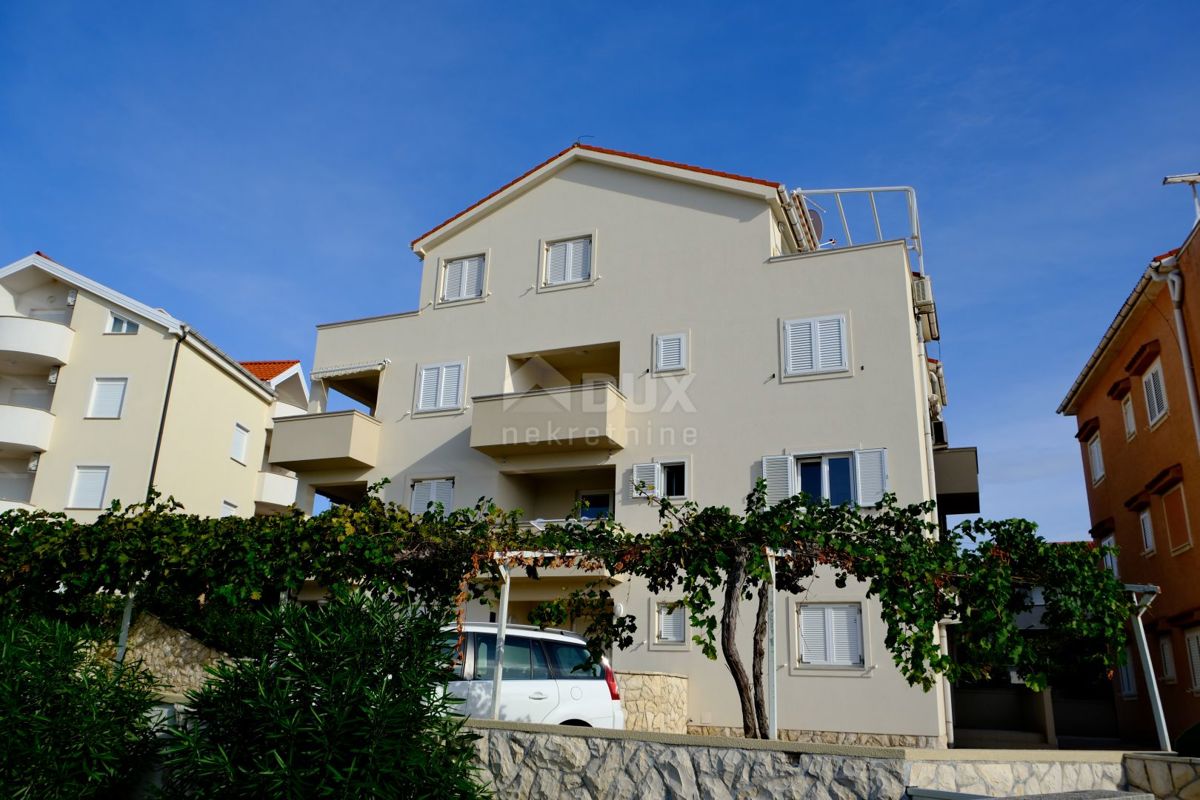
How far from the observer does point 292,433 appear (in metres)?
24.0

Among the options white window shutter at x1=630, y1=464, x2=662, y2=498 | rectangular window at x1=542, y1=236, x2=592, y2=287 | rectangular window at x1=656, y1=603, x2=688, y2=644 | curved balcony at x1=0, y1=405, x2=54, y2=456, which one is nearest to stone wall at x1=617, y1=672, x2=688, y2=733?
rectangular window at x1=656, y1=603, x2=688, y2=644

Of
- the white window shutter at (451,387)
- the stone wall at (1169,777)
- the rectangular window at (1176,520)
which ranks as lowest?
the stone wall at (1169,777)

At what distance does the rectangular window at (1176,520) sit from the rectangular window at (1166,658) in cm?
211

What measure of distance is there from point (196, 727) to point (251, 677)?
0.65 metres

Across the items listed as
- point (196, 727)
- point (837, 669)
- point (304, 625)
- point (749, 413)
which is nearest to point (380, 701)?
point (304, 625)

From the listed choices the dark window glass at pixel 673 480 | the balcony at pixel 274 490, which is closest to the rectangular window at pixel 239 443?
the balcony at pixel 274 490

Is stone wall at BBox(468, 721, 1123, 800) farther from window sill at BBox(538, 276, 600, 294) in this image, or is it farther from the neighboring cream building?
the neighboring cream building

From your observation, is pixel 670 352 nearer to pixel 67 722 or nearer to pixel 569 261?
pixel 569 261

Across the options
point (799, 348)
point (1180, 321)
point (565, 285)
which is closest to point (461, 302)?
point (565, 285)

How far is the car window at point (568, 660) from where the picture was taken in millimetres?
11883

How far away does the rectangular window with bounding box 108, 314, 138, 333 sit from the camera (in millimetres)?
30484

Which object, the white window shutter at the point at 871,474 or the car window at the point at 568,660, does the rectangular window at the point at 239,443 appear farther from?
the car window at the point at 568,660

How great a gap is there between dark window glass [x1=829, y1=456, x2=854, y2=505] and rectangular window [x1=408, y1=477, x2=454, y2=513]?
893 cm

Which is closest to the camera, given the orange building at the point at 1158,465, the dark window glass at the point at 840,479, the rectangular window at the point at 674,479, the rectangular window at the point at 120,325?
the orange building at the point at 1158,465
